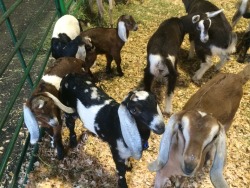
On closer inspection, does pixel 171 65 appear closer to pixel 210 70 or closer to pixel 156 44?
pixel 156 44

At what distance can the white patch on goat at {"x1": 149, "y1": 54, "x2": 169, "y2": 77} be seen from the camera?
357 centimetres

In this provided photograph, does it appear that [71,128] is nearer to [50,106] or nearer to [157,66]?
[50,106]

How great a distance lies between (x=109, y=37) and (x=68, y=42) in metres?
0.60

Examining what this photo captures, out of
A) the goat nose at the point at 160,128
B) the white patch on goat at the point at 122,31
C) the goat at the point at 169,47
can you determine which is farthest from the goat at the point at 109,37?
the goat nose at the point at 160,128

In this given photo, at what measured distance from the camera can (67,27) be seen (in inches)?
166

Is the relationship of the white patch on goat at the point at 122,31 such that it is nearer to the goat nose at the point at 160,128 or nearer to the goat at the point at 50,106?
the goat at the point at 50,106

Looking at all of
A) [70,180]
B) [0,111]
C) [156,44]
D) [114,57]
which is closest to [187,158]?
[70,180]

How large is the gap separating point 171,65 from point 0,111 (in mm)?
2426

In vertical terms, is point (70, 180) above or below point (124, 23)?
below

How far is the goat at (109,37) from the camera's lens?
4070 millimetres

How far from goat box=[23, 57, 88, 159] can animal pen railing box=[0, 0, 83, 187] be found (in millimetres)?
252

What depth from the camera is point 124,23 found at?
407 centimetres

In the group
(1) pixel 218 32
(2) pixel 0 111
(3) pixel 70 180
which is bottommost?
(3) pixel 70 180

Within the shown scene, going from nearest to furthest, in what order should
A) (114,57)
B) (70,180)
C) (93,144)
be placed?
(70,180)
(93,144)
(114,57)
